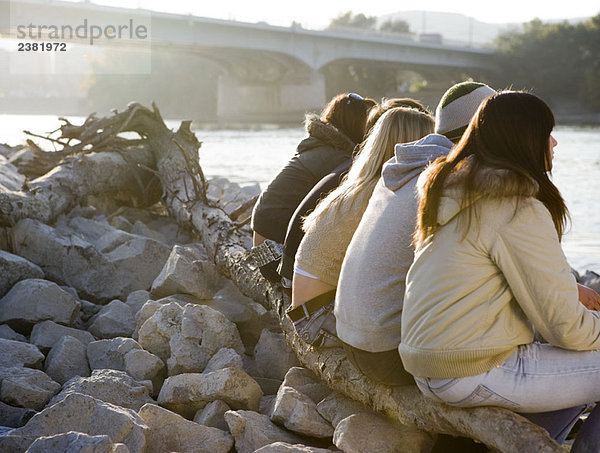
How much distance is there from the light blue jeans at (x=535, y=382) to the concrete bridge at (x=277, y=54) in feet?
87.9

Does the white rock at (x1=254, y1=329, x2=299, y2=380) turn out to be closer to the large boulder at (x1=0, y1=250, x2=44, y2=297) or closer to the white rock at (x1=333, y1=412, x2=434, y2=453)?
the white rock at (x1=333, y1=412, x2=434, y2=453)

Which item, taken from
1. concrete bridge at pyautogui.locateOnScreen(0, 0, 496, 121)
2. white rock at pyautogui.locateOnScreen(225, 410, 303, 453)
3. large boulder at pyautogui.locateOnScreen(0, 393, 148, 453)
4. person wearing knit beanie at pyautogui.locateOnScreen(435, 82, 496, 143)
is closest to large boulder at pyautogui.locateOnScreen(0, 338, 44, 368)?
large boulder at pyautogui.locateOnScreen(0, 393, 148, 453)

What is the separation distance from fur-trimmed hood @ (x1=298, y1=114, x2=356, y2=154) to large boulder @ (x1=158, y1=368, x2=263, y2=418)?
1351 millimetres

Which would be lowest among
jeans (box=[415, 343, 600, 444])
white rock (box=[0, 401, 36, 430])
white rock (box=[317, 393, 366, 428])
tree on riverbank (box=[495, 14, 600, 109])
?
white rock (box=[0, 401, 36, 430])

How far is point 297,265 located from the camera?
3061 millimetres

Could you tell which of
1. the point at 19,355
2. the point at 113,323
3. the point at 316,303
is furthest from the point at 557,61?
the point at 19,355

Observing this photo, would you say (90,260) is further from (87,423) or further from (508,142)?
(508,142)

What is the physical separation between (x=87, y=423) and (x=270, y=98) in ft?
127

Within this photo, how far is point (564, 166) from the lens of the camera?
17484 mm

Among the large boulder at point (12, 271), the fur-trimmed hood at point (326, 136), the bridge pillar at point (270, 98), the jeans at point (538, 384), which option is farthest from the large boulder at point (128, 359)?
the bridge pillar at point (270, 98)

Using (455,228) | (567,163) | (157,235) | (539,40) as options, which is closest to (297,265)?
(455,228)

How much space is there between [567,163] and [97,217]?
1381 cm

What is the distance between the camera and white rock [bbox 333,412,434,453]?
2580 mm

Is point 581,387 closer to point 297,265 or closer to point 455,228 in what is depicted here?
point 455,228
